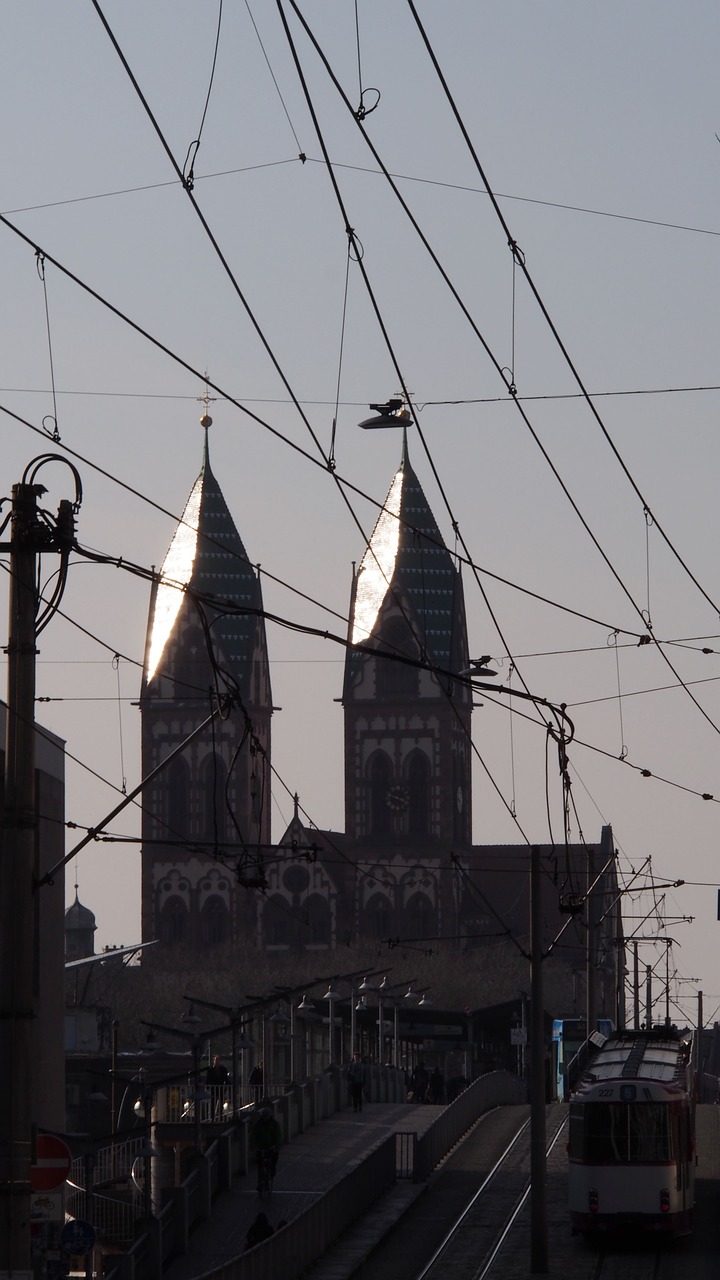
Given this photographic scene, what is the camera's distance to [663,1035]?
4122 cm

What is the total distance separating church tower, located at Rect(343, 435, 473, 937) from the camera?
120 meters

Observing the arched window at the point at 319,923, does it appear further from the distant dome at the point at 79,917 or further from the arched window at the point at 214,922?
the distant dome at the point at 79,917

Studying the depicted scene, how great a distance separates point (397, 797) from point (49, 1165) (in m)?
104

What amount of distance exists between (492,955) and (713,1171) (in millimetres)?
71709

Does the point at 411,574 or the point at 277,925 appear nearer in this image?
the point at 277,925

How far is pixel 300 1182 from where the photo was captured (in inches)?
1641

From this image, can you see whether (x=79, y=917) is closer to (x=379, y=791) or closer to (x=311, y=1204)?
(x=379, y=791)

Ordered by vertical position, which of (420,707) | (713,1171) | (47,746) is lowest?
(713,1171)

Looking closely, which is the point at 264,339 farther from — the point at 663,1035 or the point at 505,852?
the point at 505,852

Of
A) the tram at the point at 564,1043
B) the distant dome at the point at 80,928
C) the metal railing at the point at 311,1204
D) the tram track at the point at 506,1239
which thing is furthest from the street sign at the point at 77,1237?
the distant dome at the point at 80,928

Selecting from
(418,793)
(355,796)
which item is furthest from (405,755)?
(355,796)

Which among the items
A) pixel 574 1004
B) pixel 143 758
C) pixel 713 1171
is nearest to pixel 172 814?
pixel 143 758

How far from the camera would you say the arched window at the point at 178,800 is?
119812 millimetres

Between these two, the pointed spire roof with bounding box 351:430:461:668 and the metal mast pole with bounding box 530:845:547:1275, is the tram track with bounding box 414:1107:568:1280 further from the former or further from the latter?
the pointed spire roof with bounding box 351:430:461:668
